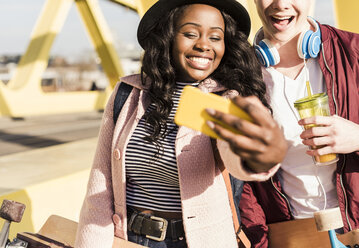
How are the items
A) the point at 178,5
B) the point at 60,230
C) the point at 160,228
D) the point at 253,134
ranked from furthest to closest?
the point at 60,230
the point at 178,5
the point at 160,228
the point at 253,134

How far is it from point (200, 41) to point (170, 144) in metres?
0.43

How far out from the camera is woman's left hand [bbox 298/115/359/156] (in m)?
1.68

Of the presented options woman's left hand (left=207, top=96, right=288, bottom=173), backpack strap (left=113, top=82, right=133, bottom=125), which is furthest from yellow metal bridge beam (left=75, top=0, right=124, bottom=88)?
woman's left hand (left=207, top=96, right=288, bottom=173)

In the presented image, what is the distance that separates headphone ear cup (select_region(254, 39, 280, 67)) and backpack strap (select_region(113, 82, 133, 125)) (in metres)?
0.61

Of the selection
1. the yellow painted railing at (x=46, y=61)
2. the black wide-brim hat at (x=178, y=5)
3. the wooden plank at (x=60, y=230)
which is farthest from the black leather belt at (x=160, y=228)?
the yellow painted railing at (x=46, y=61)

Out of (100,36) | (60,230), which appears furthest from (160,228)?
(100,36)

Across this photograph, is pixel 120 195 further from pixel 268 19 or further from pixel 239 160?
pixel 268 19

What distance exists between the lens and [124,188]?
1868mm

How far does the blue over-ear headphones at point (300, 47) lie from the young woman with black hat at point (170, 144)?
0.11m

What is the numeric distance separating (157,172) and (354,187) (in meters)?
0.84

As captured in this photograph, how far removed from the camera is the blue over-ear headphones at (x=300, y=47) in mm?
1950

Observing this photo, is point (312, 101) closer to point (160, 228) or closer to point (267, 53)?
point (267, 53)

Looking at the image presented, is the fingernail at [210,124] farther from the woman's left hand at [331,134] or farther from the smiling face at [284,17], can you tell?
the smiling face at [284,17]

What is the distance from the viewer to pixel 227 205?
5.94ft
